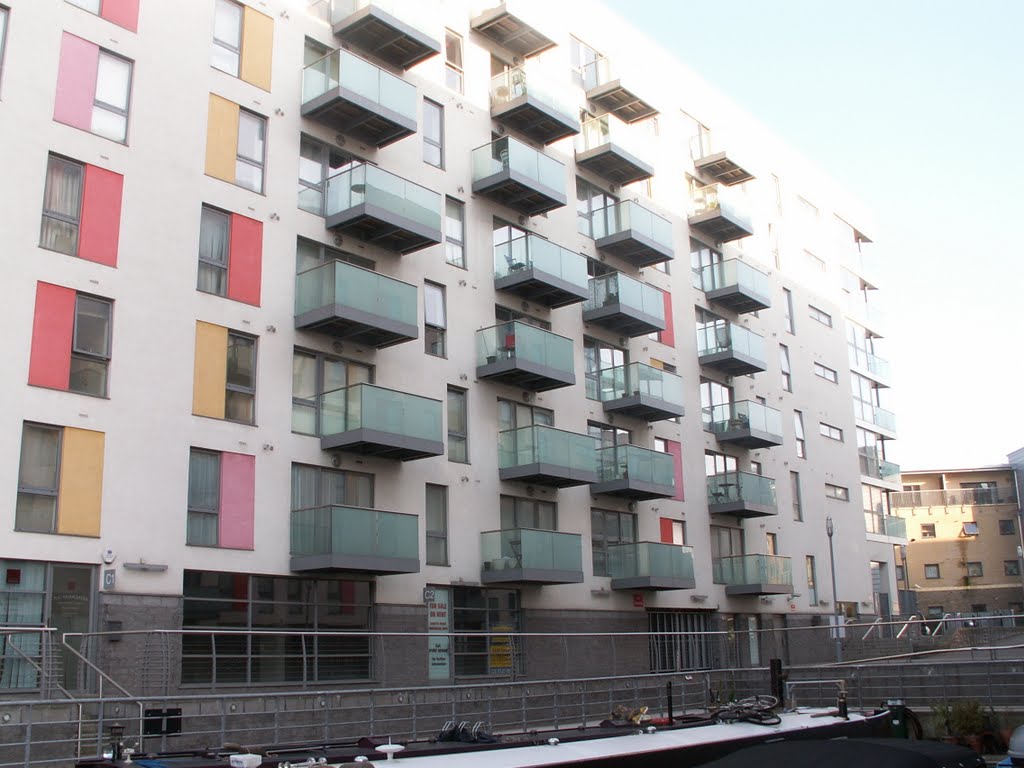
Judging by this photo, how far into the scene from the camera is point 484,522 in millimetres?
28609

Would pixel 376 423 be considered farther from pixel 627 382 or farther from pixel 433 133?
pixel 627 382

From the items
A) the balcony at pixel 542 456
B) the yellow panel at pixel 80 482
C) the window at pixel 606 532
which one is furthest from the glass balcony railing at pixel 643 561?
the yellow panel at pixel 80 482

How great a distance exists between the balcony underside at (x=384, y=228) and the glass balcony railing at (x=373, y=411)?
3.81 m

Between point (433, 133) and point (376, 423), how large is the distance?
8.99 meters

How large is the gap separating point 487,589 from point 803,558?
1724cm

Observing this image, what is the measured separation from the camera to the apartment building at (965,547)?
7056cm

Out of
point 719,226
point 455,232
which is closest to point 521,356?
point 455,232

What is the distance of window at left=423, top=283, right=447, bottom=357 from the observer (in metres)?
28.4

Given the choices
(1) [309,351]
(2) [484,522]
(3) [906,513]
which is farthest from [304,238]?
(3) [906,513]

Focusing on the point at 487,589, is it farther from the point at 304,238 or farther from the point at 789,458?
the point at 789,458

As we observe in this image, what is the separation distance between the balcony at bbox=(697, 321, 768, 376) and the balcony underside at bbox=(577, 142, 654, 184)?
228 inches

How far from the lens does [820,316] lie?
156 feet

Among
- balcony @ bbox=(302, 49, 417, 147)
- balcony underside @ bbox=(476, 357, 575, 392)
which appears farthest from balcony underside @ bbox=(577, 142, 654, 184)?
balcony @ bbox=(302, 49, 417, 147)

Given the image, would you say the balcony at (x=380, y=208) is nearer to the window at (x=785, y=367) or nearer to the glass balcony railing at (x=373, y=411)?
the glass balcony railing at (x=373, y=411)
